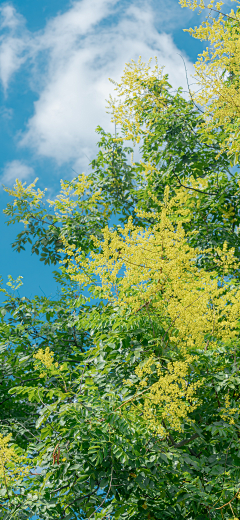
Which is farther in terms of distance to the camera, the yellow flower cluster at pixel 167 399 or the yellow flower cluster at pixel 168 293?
the yellow flower cluster at pixel 168 293

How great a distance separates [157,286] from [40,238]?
4.67 metres

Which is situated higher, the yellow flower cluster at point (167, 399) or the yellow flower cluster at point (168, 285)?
the yellow flower cluster at point (168, 285)

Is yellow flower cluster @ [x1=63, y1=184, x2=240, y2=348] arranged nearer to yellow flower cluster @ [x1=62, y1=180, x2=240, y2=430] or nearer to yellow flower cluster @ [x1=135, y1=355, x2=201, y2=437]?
yellow flower cluster @ [x1=62, y1=180, x2=240, y2=430]

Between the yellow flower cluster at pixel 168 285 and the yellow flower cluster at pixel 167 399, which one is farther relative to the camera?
the yellow flower cluster at pixel 168 285

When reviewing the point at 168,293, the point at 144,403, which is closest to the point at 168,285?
the point at 168,293

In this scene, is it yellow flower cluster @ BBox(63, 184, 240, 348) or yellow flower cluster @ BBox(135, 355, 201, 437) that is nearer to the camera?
yellow flower cluster @ BBox(135, 355, 201, 437)

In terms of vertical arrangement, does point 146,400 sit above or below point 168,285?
below

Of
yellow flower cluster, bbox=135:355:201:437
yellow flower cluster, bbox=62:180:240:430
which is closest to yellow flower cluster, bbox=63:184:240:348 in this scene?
yellow flower cluster, bbox=62:180:240:430

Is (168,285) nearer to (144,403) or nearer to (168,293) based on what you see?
(168,293)

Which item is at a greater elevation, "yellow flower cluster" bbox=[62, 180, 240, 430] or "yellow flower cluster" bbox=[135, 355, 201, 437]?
"yellow flower cluster" bbox=[62, 180, 240, 430]

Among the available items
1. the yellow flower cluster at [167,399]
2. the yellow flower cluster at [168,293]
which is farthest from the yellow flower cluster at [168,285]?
the yellow flower cluster at [167,399]

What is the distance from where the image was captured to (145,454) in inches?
105

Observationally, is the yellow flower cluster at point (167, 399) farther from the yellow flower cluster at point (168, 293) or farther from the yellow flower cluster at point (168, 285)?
the yellow flower cluster at point (168, 285)

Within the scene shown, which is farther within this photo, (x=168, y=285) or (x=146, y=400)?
(x=168, y=285)
